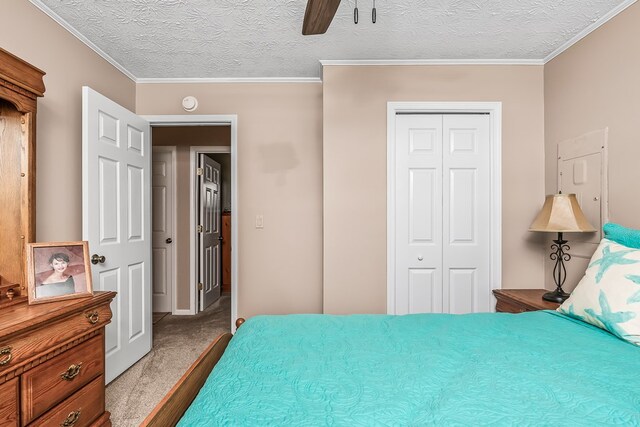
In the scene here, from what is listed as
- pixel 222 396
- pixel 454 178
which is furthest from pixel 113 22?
pixel 454 178

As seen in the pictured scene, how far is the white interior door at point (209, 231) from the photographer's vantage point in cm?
421

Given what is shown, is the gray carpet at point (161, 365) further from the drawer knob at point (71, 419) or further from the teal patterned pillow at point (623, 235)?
the teal patterned pillow at point (623, 235)

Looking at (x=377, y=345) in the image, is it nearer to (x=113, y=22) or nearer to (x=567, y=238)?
(x=567, y=238)

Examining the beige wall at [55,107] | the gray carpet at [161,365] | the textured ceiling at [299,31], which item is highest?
the textured ceiling at [299,31]

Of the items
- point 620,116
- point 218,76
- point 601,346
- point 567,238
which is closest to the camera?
point 601,346

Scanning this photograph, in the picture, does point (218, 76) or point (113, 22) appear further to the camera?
point (218, 76)

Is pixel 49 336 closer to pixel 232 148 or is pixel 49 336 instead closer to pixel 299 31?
pixel 232 148

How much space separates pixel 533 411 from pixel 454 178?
2.13 m

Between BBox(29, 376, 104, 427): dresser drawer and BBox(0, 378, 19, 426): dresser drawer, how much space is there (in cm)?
10

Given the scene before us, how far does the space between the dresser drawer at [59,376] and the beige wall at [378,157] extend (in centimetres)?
157

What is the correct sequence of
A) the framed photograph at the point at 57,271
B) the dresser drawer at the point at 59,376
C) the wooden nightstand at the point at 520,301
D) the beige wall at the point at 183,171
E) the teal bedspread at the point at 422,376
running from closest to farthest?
the teal bedspread at the point at 422,376 < the dresser drawer at the point at 59,376 < the framed photograph at the point at 57,271 < the wooden nightstand at the point at 520,301 < the beige wall at the point at 183,171

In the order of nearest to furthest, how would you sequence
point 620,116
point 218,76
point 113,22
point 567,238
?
1. point 620,116
2. point 113,22
3. point 567,238
4. point 218,76

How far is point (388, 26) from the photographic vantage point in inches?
87.2

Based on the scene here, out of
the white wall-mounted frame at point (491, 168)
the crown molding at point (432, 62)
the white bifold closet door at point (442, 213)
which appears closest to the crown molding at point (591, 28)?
the crown molding at point (432, 62)
